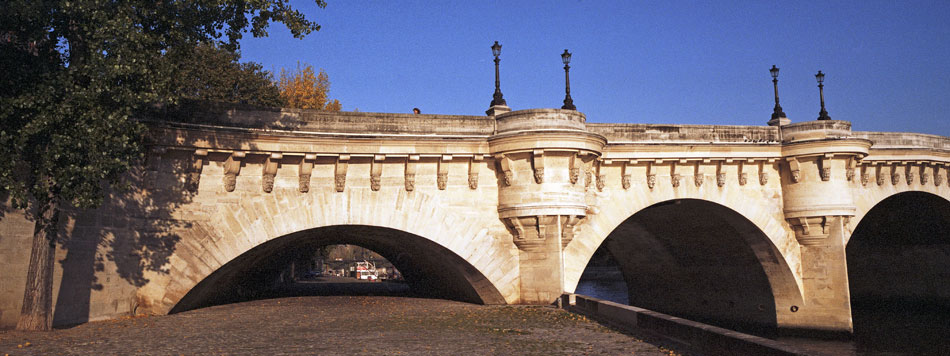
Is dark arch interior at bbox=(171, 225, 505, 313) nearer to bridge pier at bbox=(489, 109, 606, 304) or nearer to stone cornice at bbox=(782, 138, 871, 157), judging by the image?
bridge pier at bbox=(489, 109, 606, 304)

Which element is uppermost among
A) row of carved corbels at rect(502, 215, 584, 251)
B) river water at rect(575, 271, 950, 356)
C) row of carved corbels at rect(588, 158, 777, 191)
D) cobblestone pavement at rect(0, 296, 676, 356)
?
row of carved corbels at rect(588, 158, 777, 191)

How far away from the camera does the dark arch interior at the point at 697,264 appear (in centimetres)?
2484

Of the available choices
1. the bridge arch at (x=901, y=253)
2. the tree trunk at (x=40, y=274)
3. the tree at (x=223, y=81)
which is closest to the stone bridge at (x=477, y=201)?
the tree trunk at (x=40, y=274)

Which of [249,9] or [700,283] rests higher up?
[249,9]

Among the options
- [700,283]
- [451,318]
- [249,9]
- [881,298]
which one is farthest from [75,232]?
[881,298]

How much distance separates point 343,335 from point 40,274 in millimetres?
5489

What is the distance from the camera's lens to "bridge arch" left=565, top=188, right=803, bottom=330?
2133cm

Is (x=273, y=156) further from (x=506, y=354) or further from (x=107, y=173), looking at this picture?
(x=506, y=354)

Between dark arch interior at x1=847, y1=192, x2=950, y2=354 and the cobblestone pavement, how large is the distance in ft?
61.5

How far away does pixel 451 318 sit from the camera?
16141 millimetres

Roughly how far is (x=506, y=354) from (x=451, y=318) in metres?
5.69

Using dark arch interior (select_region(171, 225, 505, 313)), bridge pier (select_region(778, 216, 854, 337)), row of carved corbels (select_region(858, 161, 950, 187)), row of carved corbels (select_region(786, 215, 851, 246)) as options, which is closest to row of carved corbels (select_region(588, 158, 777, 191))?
row of carved corbels (select_region(786, 215, 851, 246))

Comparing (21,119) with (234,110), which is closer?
(21,119)

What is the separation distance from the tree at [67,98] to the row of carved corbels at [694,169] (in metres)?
12.2
